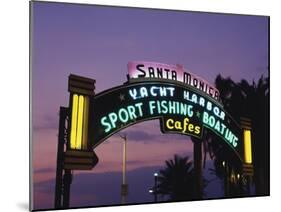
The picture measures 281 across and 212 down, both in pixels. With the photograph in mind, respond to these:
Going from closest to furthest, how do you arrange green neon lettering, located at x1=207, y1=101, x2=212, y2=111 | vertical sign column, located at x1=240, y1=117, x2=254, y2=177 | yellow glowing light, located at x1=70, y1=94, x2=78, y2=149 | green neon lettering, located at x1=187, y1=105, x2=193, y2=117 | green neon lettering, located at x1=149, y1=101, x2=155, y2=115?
yellow glowing light, located at x1=70, y1=94, x2=78, y2=149, green neon lettering, located at x1=149, y1=101, x2=155, y2=115, green neon lettering, located at x1=187, y1=105, x2=193, y2=117, green neon lettering, located at x1=207, y1=101, x2=212, y2=111, vertical sign column, located at x1=240, y1=117, x2=254, y2=177

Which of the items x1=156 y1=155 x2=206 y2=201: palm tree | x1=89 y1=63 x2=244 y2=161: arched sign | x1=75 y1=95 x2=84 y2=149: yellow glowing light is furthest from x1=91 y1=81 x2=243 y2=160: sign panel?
x1=156 y1=155 x2=206 y2=201: palm tree

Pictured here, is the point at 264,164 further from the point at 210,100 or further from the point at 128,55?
the point at 128,55

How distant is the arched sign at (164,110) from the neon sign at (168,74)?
1cm

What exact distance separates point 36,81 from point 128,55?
0.92 meters

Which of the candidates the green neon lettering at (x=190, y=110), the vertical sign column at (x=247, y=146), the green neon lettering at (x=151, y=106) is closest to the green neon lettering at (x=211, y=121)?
the green neon lettering at (x=190, y=110)

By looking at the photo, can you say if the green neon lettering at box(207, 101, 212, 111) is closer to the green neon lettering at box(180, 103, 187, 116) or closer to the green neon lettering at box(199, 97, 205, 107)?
the green neon lettering at box(199, 97, 205, 107)

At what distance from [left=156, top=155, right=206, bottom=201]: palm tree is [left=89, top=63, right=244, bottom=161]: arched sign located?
0.30m

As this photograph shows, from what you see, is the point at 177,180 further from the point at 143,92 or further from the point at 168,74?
the point at 168,74

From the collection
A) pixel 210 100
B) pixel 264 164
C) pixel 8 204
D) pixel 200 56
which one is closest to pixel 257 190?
pixel 264 164

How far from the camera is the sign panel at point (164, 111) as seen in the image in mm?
6395

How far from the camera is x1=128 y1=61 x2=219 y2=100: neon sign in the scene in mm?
6527

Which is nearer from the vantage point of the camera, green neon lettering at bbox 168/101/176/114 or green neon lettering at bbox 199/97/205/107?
green neon lettering at bbox 168/101/176/114

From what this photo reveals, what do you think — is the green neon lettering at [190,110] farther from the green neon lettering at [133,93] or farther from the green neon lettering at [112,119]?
the green neon lettering at [112,119]

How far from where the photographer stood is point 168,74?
6.69 meters
